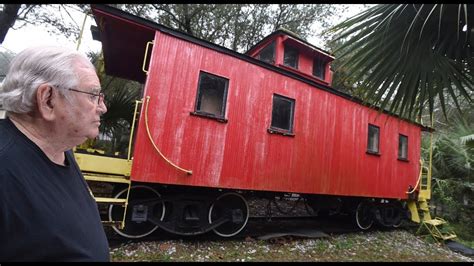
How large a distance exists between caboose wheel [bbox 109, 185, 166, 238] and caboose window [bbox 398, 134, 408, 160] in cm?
726

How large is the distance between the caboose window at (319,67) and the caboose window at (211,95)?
490 cm

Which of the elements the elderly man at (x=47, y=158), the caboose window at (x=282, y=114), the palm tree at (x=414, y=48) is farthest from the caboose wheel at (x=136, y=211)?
the palm tree at (x=414, y=48)

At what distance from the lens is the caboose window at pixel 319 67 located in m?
9.48

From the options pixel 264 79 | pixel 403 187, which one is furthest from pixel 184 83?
pixel 403 187

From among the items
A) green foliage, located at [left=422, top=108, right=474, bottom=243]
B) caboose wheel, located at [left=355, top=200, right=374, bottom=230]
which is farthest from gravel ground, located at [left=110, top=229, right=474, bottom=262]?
green foliage, located at [left=422, top=108, right=474, bottom=243]

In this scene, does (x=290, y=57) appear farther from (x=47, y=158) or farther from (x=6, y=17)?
(x=47, y=158)

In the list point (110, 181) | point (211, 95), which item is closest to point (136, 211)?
point (110, 181)

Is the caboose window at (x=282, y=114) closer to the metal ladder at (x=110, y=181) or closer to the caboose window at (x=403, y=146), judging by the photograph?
the metal ladder at (x=110, y=181)

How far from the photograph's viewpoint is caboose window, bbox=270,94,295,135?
6.10m

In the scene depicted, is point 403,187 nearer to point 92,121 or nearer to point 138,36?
point 138,36

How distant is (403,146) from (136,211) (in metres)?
7.94

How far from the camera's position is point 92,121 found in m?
1.26

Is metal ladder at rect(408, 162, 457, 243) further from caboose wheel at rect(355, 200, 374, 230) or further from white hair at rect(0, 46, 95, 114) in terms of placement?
white hair at rect(0, 46, 95, 114)

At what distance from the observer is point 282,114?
244 inches
